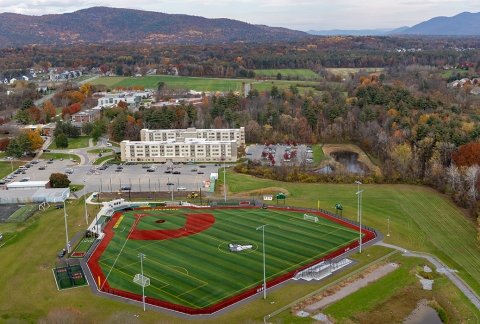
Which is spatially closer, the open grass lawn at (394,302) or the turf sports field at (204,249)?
the open grass lawn at (394,302)

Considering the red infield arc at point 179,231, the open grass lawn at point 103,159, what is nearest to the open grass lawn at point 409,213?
the red infield arc at point 179,231

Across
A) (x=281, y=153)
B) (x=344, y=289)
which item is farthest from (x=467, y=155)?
(x=344, y=289)

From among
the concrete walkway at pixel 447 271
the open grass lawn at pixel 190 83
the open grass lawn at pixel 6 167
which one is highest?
the open grass lawn at pixel 190 83

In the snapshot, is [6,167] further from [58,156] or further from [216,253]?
[216,253]

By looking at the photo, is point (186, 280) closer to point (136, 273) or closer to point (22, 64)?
point (136, 273)

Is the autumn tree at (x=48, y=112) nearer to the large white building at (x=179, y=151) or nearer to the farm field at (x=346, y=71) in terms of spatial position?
the large white building at (x=179, y=151)

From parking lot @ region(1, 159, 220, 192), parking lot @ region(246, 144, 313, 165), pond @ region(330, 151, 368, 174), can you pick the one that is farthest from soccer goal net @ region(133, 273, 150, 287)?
pond @ region(330, 151, 368, 174)

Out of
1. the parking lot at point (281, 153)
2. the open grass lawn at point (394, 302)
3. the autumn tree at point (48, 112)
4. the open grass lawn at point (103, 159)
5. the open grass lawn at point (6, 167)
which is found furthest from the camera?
the autumn tree at point (48, 112)
